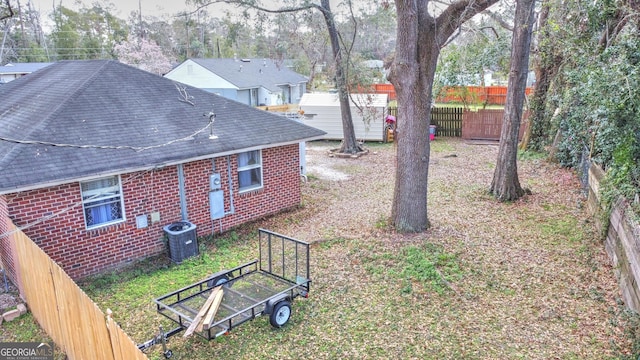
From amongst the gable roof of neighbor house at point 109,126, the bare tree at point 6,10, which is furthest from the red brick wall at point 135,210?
the bare tree at point 6,10

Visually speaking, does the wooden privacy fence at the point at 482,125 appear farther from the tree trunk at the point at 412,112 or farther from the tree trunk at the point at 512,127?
the tree trunk at the point at 412,112

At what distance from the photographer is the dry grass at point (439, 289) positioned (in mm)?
6008

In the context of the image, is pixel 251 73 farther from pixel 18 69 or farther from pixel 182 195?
pixel 182 195

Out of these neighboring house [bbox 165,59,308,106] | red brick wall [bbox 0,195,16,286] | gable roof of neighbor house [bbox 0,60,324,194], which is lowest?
red brick wall [bbox 0,195,16,286]

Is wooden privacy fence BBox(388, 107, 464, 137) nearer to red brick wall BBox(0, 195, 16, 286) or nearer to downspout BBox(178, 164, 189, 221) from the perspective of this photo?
downspout BBox(178, 164, 189, 221)

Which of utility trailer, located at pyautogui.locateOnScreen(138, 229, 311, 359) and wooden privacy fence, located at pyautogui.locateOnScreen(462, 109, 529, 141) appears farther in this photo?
wooden privacy fence, located at pyautogui.locateOnScreen(462, 109, 529, 141)

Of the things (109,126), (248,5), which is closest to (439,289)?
(109,126)

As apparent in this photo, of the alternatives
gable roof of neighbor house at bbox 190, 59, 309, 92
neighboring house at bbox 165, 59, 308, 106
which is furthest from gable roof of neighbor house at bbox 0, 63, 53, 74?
gable roof of neighbor house at bbox 190, 59, 309, 92

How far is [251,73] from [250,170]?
88.4 ft

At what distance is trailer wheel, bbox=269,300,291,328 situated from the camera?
21.0ft

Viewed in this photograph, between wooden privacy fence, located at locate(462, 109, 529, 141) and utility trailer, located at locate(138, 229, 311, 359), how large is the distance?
16.4m

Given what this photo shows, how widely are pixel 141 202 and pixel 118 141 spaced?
4.37ft

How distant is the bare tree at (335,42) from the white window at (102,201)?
6.19m

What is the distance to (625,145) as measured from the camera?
25.0ft
